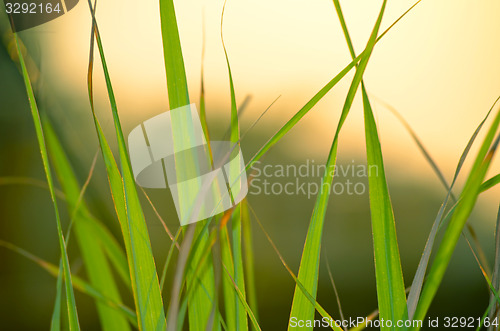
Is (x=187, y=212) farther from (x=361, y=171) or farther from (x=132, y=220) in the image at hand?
(x=361, y=171)

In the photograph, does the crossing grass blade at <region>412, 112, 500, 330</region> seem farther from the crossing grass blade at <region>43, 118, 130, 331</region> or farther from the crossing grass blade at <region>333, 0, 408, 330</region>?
the crossing grass blade at <region>43, 118, 130, 331</region>

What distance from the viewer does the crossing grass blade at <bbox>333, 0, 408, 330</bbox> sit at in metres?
0.16

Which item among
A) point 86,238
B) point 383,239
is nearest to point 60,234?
point 86,238

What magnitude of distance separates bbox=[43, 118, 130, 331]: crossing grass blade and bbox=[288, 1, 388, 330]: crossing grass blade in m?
0.08

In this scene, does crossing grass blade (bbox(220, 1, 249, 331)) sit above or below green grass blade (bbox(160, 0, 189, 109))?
below

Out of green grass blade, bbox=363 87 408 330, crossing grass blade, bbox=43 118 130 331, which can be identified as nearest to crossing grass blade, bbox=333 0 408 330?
green grass blade, bbox=363 87 408 330

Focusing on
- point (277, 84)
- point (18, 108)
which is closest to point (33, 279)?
point (18, 108)

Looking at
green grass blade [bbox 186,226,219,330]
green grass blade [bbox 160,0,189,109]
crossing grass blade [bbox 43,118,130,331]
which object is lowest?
green grass blade [bbox 186,226,219,330]

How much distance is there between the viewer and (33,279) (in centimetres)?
78

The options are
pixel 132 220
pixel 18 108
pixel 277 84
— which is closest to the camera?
pixel 132 220

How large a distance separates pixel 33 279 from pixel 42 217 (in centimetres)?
15

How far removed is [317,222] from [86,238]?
98 millimetres

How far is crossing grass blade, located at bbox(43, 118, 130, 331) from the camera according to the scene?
0.57 feet

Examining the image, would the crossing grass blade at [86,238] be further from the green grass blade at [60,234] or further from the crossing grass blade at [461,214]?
the crossing grass blade at [461,214]
